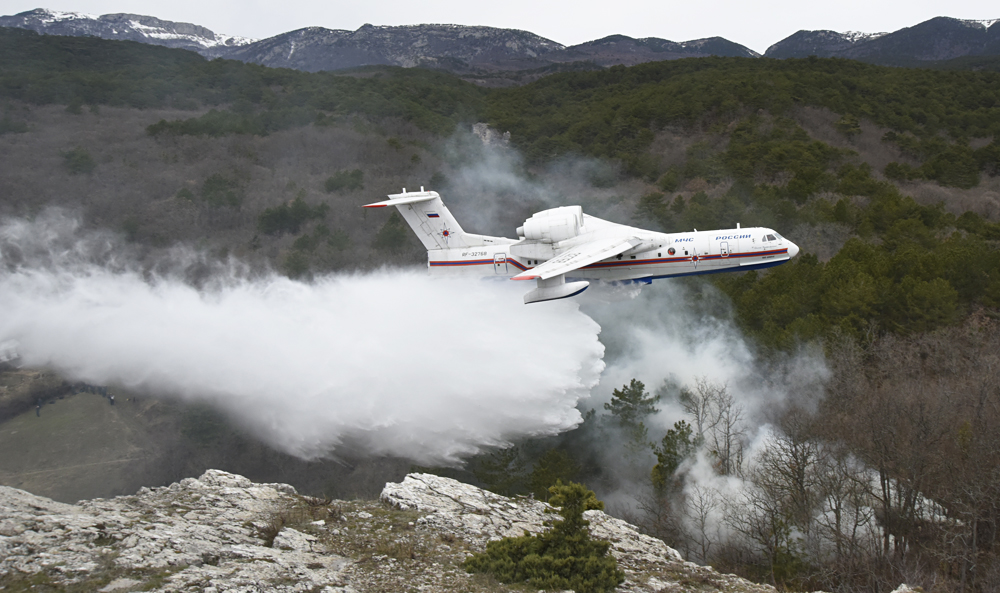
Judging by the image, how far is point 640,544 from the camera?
481 inches

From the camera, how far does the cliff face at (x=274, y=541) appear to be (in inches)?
314

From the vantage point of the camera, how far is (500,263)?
2159 centimetres

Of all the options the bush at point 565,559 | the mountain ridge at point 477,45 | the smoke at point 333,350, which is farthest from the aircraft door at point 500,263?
the mountain ridge at point 477,45

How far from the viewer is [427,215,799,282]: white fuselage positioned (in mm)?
19938

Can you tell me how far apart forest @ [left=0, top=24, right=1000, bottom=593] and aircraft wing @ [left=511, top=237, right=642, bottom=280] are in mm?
7189

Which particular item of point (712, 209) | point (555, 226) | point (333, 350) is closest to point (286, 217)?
point (333, 350)

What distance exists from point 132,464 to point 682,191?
38277 mm

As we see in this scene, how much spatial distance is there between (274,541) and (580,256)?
40.2 feet

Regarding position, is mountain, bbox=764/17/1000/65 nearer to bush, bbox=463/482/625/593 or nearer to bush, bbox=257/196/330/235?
bush, bbox=257/196/330/235

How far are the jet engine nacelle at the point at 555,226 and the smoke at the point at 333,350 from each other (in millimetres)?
2668

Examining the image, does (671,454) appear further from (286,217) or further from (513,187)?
Result: (286,217)

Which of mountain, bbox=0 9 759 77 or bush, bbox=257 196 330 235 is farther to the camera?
mountain, bbox=0 9 759 77

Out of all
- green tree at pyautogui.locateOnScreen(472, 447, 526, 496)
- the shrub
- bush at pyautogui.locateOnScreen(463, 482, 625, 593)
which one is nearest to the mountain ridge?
the shrub

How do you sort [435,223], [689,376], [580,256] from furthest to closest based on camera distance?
[689,376]
[435,223]
[580,256]
